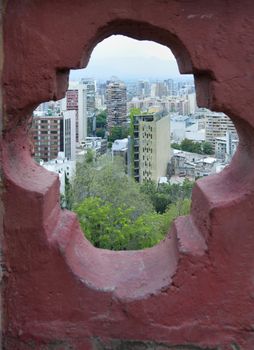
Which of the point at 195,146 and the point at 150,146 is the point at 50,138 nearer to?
the point at 150,146

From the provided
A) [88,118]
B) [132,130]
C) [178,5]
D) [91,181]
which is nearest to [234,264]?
[178,5]

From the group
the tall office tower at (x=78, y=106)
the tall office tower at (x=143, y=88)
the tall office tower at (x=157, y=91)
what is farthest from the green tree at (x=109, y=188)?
the tall office tower at (x=143, y=88)

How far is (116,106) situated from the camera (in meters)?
42.7

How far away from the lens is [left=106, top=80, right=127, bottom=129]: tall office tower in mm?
41562

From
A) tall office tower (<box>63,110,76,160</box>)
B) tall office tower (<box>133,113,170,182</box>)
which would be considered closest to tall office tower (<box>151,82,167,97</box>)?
tall office tower (<box>63,110,76,160</box>)

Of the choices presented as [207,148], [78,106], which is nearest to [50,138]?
[207,148]

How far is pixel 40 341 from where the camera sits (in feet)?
4.84

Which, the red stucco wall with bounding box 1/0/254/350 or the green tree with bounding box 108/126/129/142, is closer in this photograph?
the red stucco wall with bounding box 1/0/254/350

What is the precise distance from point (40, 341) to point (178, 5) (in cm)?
109

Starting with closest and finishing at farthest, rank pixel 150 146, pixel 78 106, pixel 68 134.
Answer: pixel 150 146 < pixel 68 134 < pixel 78 106

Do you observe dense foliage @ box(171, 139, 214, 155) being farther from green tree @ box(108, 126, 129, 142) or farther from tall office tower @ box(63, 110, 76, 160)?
tall office tower @ box(63, 110, 76, 160)

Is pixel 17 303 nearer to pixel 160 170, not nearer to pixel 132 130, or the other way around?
pixel 132 130

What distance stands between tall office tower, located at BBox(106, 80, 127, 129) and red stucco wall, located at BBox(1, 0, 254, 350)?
38.3m

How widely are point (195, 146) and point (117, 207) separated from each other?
1921 centimetres
